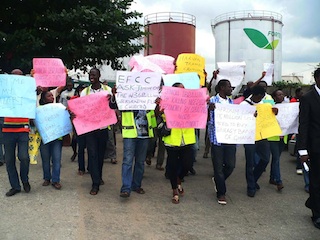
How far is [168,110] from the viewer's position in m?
5.20

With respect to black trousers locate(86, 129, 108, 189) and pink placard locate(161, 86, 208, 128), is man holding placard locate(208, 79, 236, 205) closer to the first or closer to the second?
pink placard locate(161, 86, 208, 128)

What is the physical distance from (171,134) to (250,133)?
120 centimetres

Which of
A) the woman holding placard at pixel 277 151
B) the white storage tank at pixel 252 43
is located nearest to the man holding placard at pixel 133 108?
the woman holding placard at pixel 277 151

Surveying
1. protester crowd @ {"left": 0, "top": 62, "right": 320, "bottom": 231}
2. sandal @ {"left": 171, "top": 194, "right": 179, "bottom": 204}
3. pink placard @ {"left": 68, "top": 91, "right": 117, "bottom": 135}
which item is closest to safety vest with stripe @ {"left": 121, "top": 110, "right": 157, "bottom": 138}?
protester crowd @ {"left": 0, "top": 62, "right": 320, "bottom": 231}

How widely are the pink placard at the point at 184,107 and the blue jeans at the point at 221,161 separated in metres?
0.46

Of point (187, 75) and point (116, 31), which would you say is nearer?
point (187, 75)

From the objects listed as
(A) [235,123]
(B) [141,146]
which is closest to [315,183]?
(A) [235,123]

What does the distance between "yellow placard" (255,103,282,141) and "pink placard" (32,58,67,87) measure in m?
3.31

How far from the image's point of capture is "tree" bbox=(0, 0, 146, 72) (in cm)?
879

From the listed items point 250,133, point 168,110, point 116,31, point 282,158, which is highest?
point 116,31

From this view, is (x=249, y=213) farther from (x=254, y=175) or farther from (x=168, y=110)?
(x=168, y=110)

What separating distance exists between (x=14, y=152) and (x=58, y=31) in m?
4.87

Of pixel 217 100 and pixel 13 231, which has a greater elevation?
pixel 217 100

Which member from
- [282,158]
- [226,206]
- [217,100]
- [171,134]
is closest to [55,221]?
[171,134]
